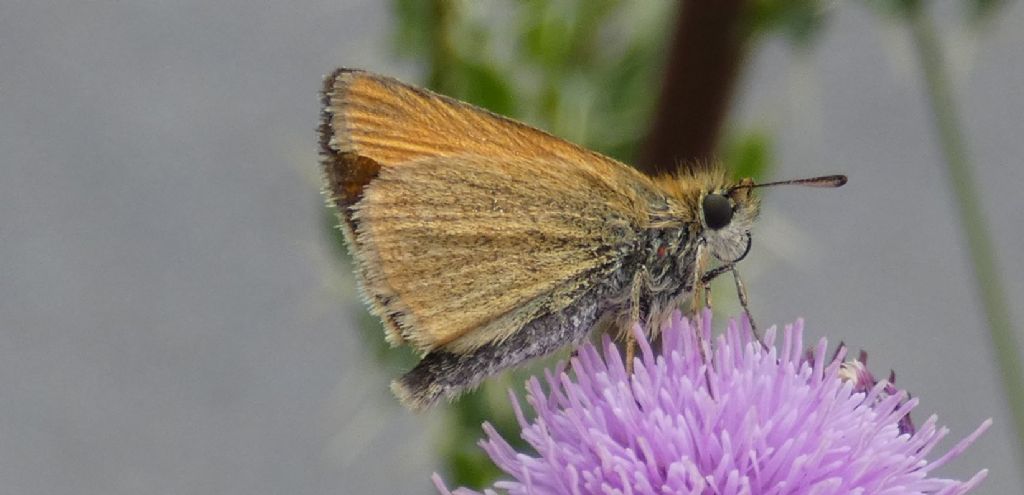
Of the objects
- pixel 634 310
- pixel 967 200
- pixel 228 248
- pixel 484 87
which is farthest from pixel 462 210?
pixel 228 248

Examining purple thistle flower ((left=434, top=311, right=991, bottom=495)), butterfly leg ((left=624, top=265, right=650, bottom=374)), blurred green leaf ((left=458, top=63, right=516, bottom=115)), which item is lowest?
purple thistle flower ((left=434, top=311, right=991, bottom=495))

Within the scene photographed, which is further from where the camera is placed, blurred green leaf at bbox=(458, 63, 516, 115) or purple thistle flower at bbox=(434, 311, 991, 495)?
blurred green leaf at bbox=(458, 63, 516, 115)

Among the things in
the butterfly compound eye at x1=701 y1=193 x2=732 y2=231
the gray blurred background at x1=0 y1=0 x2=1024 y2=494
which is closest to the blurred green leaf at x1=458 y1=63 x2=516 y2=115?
the butterfly compound eye at x1=701 y1=193 x2=732 y2=231

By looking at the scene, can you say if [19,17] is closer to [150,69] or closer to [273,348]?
[150,69]

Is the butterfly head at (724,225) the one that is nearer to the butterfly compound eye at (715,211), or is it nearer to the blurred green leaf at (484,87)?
the butterfly compound eye at (715,211)

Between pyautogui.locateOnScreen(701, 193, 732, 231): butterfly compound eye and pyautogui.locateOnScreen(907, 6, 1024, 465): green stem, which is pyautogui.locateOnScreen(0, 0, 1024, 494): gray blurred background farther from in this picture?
pyautogui.locateOnScreen(701, 193, 732, 231): butterfly compound eye

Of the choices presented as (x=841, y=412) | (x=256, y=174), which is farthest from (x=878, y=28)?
(x=256, y=174)

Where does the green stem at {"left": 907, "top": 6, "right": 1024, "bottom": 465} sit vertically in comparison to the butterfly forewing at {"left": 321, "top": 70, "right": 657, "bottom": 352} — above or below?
below
